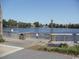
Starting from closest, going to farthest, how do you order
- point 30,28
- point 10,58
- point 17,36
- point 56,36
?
point 10,58
point 56,36
point 17,36
point 30,28

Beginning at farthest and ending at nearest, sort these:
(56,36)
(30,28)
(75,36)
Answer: (30,28) → (56,36) → (75,36)

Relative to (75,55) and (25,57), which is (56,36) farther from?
(25,57)

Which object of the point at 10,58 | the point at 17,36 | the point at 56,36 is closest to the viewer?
the point at 10,58

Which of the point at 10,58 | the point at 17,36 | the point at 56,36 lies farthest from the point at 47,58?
the point at 17,36

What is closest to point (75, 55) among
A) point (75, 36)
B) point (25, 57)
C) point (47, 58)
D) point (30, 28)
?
point (47, 58)

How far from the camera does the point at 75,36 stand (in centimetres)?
1730

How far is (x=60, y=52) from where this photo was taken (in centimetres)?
1138

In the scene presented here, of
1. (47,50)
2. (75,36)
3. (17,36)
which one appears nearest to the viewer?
(47,50)

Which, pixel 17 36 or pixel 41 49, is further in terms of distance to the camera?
pixel 17 36

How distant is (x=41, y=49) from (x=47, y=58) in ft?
8.75

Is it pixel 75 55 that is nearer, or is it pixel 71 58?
pixel 71 58

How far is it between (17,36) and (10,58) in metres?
13.4

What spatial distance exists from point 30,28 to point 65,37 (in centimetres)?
1358

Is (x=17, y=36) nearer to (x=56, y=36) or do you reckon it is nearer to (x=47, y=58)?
(x=56, y=36)
